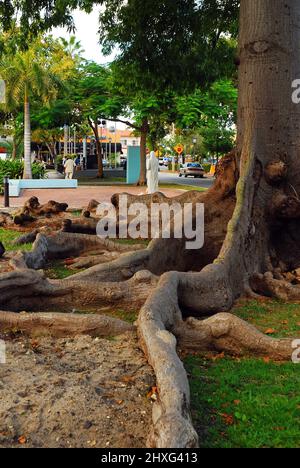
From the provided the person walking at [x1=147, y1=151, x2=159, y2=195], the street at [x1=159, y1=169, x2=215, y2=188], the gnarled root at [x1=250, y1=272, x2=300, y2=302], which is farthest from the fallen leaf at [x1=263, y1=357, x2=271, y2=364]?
the street at [x1=159, y1=169, x2=215, y2=188]

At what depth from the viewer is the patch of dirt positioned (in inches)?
135

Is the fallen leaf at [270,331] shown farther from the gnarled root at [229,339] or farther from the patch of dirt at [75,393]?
the patch of dirt at [75,393]

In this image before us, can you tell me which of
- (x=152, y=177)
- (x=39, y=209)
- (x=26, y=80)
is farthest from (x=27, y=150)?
(x=39, y=209)

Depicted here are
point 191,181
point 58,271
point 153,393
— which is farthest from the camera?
point 191,181

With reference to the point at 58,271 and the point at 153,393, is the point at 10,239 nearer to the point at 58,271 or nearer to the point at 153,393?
the point at 58,271

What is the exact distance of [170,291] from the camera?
552 cm

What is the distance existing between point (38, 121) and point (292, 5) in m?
27.0

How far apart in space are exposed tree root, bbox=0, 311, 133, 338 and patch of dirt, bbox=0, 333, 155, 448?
90 mm

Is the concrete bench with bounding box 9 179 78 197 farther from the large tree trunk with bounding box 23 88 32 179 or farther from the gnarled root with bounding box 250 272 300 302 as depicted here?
the gnarled root with bounding box 250 272 300 302

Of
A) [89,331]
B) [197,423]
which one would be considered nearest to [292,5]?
[89,331]

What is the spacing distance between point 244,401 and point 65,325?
1647 mm


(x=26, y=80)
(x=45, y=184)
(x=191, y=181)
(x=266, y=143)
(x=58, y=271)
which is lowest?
(x=191, y=181)

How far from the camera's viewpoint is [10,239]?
1112cm

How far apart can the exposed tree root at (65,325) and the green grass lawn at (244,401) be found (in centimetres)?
68
